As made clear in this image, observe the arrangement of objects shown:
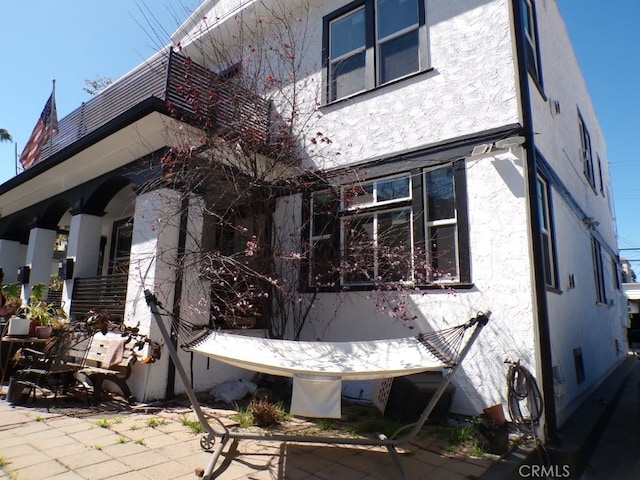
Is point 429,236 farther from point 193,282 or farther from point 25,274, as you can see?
point 25,274

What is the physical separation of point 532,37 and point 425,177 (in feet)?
9.72

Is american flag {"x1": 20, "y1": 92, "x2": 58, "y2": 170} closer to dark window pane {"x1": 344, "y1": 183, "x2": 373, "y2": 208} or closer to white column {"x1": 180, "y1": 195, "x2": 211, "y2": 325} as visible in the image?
white column {"x1": 180, "y1": 195, "x2": 211, "y2": 325}

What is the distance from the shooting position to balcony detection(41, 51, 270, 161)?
5695mm

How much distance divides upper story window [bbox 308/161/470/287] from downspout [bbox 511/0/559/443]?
0.74 m

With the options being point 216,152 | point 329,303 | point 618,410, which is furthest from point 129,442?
point 618,410

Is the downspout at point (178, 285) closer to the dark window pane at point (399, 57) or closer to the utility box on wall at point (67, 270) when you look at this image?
the utility box on wall at point (67, 270)

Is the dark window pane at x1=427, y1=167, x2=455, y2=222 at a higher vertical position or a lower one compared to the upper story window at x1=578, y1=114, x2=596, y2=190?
lower

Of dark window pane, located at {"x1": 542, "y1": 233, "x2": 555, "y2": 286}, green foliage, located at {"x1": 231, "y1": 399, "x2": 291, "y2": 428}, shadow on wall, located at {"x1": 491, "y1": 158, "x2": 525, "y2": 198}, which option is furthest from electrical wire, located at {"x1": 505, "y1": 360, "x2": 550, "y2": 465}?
green foliage, located at {"x1": 231, "y1": 399, "x2": 291, "y2": 428}

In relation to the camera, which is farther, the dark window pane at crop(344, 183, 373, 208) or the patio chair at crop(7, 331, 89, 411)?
the dark window pane at crop(344, 183, 373, 208)

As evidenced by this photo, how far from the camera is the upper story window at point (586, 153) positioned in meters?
9.06

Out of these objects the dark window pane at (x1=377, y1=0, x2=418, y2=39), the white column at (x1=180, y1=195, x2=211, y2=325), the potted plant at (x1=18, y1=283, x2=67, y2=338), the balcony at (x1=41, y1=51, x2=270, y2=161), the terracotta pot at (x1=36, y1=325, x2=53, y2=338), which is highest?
the dark window pane at (x1=377, y1=0, x2=418, y2=39)

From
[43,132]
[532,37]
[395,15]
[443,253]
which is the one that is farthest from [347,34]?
[43,132]

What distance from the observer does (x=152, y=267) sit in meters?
5.48

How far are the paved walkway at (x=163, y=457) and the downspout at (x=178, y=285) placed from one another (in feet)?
3.55
